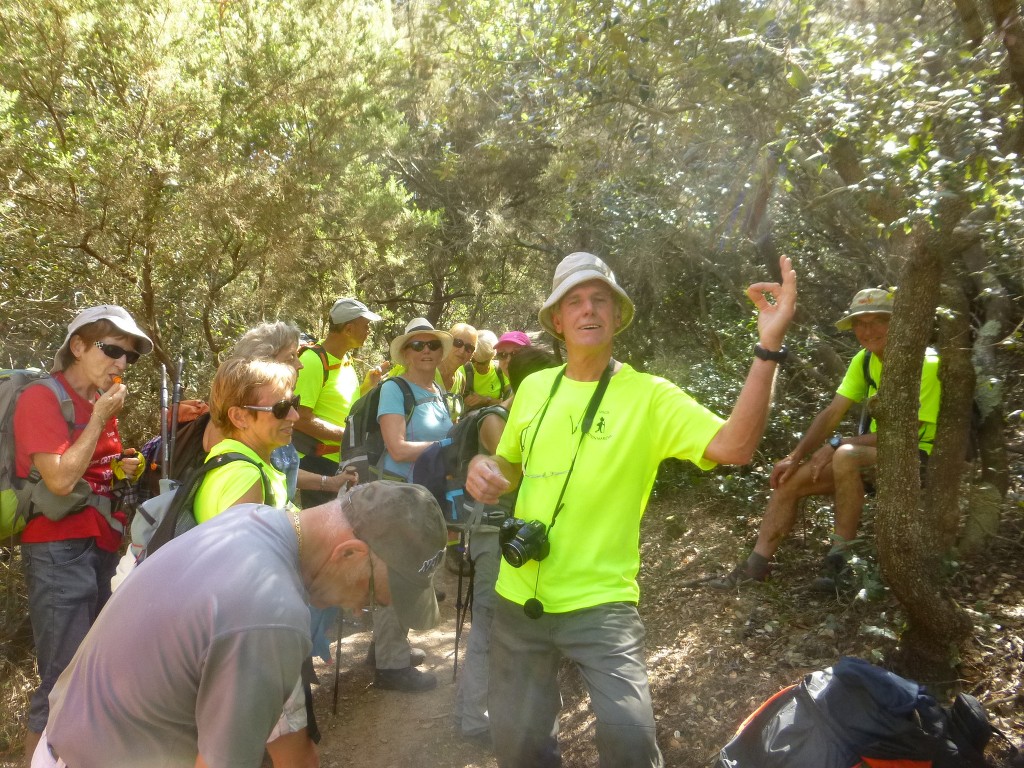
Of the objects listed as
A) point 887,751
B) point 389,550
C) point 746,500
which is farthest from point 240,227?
point 887,751

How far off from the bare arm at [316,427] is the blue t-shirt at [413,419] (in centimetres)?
54

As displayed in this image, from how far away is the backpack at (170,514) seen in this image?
8.18 feet

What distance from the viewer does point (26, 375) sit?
3.32m

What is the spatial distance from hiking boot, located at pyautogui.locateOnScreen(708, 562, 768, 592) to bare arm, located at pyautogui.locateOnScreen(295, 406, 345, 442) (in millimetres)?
2693

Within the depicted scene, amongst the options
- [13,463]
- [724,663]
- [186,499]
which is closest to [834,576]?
[724,663]

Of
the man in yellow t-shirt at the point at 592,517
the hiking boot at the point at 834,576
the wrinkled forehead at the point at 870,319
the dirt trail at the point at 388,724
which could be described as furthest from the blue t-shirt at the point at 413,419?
the wrinkled forehead at the point at 870,319

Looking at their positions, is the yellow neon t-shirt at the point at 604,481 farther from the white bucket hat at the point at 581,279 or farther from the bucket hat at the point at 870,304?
the bucket hat at the point at 870,304

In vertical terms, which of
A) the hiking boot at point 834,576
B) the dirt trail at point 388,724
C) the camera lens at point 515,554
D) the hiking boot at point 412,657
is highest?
the camera lens at point 515,554

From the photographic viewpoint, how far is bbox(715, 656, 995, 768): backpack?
2.34 meters

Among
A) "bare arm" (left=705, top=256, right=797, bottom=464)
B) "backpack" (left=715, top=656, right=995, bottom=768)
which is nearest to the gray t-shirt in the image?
"bare arm" (left=705, top=256, right=797, bottom=464)

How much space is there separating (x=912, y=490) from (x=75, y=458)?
12.0 ft

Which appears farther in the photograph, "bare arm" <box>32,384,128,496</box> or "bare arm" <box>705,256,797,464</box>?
"bare arm" <box>32,384,128,496</box>

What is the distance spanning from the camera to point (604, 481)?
104 inches

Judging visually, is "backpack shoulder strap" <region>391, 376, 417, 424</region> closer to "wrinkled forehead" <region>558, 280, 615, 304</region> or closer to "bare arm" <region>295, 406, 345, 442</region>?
"bare arm" <region>295, 406, 345, 442</region>
